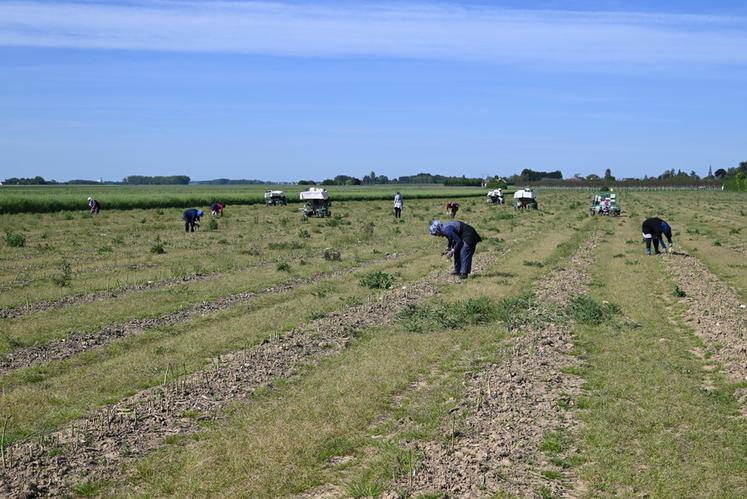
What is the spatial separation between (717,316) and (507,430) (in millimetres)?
8522

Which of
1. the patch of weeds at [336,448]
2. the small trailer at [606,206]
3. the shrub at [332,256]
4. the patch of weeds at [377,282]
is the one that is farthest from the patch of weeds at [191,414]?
the small trailer at [606,206]

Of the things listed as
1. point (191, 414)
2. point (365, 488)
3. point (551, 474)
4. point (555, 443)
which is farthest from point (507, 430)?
point (191, 414)

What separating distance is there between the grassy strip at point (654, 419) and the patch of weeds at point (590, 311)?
0.47m

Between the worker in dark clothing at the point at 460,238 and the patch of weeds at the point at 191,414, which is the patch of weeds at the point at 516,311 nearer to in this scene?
the worker in dark clothing at the point at 460,238

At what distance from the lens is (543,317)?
1516 centimetres

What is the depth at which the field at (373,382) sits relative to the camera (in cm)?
746

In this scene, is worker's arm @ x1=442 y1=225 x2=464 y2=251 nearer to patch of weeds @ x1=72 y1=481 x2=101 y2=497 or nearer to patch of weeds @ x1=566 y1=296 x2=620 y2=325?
patch of weeds @ x1=566 y1=296 x2=620 y2=325

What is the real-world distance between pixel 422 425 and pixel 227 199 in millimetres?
75692

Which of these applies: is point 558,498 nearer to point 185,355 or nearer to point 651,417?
point 651,417

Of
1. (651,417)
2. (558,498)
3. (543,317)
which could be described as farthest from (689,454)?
(543,317)

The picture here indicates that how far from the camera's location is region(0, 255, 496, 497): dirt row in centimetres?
741

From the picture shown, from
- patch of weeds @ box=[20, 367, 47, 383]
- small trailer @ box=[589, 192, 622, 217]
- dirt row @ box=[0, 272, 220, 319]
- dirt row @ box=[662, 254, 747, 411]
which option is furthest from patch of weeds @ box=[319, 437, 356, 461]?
small trailer @ box=[589, 192, 622, 217]

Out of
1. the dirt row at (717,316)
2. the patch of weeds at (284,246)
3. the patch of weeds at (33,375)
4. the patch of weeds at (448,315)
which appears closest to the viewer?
the patch of weeds at (33,375)

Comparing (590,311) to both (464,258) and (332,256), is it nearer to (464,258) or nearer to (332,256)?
(464,258)
